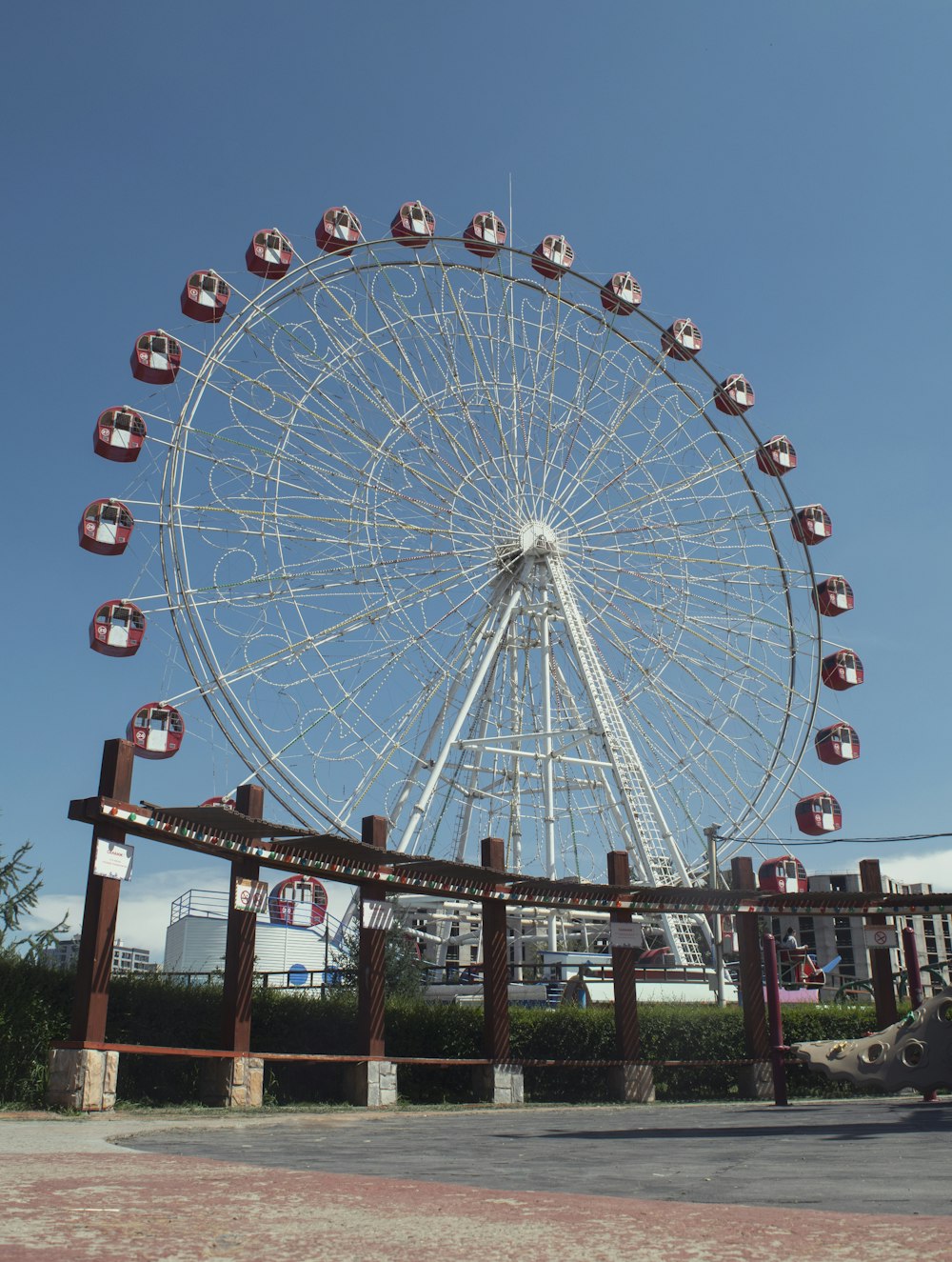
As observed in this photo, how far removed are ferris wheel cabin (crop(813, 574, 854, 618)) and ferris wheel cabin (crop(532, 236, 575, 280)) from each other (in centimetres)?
1111

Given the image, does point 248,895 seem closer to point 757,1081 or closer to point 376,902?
point 376,902

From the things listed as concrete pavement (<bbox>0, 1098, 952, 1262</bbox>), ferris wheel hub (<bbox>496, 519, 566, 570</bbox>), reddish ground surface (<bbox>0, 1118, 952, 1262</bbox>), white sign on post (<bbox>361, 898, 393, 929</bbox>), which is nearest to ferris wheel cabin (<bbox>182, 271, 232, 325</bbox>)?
ferris wheel hub (<bbox>496, 519, 566, 570</bbox>)

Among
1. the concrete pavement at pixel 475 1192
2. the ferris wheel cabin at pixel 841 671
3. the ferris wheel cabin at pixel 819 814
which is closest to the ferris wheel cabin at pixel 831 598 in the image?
the ferris wheel cabin at pixel 841 671

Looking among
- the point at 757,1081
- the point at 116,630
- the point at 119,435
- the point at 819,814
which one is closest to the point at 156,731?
the point at 116,630

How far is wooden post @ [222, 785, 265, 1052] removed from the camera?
14156 millimetres

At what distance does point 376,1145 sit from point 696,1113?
655 centimetres

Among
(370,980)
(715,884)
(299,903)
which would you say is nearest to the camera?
(370,980)

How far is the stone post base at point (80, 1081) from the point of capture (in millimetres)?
12172

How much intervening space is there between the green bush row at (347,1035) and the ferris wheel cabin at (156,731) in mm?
A: 6781

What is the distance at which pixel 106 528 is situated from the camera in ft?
75.0

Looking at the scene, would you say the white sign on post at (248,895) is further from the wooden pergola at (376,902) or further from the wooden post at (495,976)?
the wooden post at (495,976)

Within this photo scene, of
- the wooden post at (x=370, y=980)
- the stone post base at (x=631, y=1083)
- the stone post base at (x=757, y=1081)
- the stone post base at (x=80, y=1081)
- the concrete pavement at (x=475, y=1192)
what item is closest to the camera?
the concrete pavement at (x=475, y=1192)

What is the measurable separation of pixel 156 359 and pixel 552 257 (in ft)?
38.4

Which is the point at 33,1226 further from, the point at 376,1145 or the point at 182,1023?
the point at 182,1023
